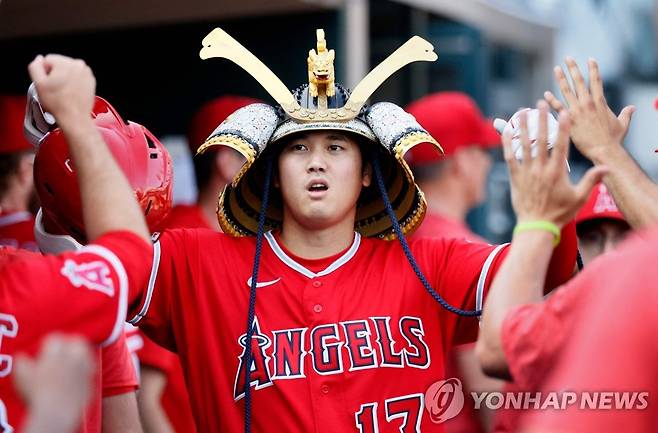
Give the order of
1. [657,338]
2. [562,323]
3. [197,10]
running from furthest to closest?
[197,10] → [562,323] → [657,338]

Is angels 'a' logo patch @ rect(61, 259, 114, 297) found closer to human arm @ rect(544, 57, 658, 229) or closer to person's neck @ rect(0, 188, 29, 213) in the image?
human arm @ rect(544, 57, 658, 229)

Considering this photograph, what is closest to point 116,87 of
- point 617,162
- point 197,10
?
point 197,10

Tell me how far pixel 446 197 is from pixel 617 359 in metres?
4.23

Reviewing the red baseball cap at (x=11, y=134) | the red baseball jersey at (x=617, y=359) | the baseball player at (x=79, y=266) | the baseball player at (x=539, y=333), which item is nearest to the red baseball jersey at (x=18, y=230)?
the red baseball cap at (x=11, y=134)

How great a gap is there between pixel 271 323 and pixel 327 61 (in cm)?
79

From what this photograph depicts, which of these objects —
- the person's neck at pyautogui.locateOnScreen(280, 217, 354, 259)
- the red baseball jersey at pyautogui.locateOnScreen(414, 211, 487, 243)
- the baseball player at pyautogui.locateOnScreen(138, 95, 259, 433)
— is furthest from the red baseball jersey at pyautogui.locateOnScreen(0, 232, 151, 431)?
the red baseball jersey at pyautogui.locateOnScreen(414, 211, 487, 243)

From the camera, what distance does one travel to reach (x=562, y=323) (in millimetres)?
2230

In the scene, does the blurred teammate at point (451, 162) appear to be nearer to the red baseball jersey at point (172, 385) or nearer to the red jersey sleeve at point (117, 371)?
the red baseball jersey at point (172, 385)

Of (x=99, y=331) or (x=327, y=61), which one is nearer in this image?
(x=99, y=331)

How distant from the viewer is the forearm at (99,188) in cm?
266

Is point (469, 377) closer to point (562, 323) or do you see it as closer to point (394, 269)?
point (394, 269)

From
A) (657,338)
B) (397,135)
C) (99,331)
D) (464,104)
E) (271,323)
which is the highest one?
(464,104)

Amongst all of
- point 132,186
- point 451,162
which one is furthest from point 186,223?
point 132,186

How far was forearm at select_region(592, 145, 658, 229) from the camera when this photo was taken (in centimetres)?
305
